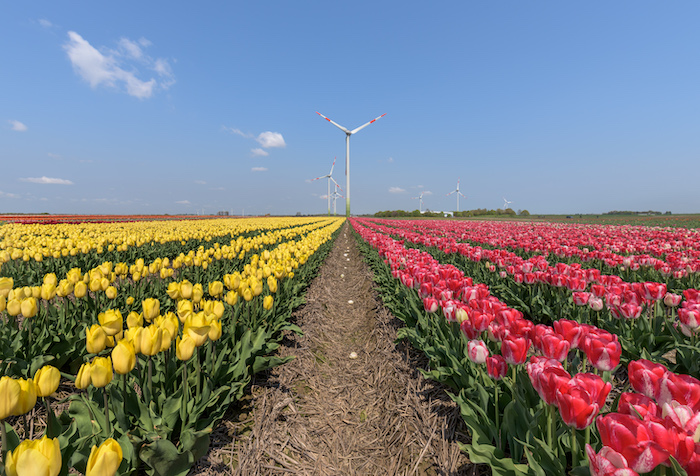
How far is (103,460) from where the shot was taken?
4.19 ft

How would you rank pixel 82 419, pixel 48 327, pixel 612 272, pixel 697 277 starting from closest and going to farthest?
pixel 82 419, pixel 48 327, pixel 697 277, pixel 612 272

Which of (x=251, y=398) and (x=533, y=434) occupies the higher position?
(x=533, y=434)

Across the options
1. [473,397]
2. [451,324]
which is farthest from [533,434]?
[451,324]

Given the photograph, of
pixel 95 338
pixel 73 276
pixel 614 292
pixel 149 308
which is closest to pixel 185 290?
pixel 149 308

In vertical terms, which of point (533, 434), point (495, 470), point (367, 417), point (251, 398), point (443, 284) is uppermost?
point (443, 284)

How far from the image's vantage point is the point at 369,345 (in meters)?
5.00

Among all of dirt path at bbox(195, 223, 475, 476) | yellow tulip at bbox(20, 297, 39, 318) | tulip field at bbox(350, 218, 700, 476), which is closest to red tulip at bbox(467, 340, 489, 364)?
tulip field at bbox(350, 218, 700, 476)

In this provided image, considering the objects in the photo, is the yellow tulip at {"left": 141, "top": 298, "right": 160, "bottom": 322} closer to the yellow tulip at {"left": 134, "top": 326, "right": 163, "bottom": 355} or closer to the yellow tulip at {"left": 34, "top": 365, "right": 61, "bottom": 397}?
the yellow tulip at {"left": 134, "top": 326, "right": 163, "bottom": 355}

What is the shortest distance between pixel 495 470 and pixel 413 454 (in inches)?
39.8

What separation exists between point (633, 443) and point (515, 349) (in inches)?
34.6

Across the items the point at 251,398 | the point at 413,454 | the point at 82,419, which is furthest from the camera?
the point at 251,398

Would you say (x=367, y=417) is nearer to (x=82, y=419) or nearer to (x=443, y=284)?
(x=443, y=284)

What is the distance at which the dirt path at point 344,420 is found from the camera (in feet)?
8.29

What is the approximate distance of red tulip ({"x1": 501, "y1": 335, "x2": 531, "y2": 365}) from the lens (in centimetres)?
198
